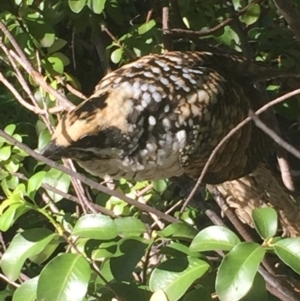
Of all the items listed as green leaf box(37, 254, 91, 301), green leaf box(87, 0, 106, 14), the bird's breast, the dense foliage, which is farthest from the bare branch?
green leaf box(37, 254, 91, 301)

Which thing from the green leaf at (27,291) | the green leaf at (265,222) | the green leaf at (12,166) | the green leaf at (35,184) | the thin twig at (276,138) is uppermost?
the thin twig at (276,138)

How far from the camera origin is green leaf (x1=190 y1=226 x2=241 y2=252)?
89 cm

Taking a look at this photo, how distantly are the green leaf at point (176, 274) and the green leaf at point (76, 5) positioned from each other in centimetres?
61

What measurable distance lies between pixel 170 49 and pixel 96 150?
0.41m

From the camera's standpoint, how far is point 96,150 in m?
1.16

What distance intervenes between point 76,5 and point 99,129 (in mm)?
331

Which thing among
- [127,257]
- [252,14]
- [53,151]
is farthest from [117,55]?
[127,257]

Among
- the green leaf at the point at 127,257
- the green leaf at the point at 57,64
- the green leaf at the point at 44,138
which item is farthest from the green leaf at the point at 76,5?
the green leaf at the point at 127,257

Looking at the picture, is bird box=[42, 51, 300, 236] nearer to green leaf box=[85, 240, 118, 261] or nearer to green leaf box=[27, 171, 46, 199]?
green leaf box=[27, 171, 46, 199]

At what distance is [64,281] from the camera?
0.88 m

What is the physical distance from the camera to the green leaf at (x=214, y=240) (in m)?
0.89

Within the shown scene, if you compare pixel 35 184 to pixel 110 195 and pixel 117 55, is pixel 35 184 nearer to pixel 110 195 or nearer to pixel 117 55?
pixel 110 195

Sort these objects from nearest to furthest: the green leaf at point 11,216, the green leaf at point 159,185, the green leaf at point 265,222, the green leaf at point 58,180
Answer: the green leaf at point 265,222
the green leaf at point 11,216
the green leaf at point 58,180
the green leaf at point 159,185

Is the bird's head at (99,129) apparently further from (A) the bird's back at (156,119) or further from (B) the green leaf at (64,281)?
(B) the green leaf at (64,281)
